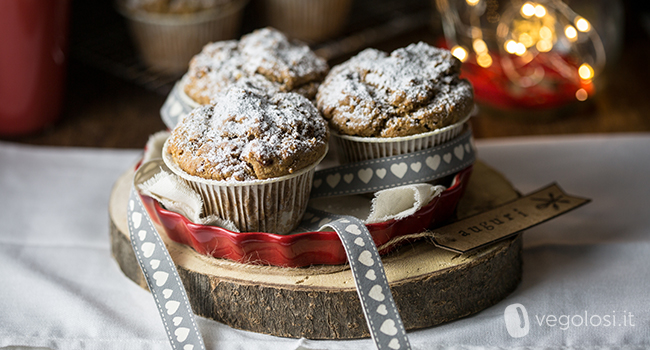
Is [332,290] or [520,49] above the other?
[520,49]

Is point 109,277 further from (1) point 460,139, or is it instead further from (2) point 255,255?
(1) point 460,139

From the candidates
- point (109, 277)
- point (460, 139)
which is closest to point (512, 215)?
point (460, 139)

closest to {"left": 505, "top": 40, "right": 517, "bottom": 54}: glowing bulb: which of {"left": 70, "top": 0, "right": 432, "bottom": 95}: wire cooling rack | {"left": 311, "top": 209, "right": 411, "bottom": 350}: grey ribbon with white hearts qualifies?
{"left": 70, "top": 0, "right": 432, "bottom": 95}: wire cooling rack

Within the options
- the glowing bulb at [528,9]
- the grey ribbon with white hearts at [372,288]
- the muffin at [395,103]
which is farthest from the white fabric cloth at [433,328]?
the glowing bulb at [528,9]

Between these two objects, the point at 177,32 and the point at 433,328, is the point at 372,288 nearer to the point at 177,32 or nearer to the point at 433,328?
the point at 433,328

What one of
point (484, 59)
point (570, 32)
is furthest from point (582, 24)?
point (484, 59)

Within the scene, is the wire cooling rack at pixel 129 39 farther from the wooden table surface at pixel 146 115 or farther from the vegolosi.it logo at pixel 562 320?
the vegolosi.it logo at pixel 562 320

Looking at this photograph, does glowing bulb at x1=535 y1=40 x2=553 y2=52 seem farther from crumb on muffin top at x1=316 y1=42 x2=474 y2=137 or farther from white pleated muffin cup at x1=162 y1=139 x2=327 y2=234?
white pleated muffin cup at x1=162 y1=139 x2=327 y2=234
